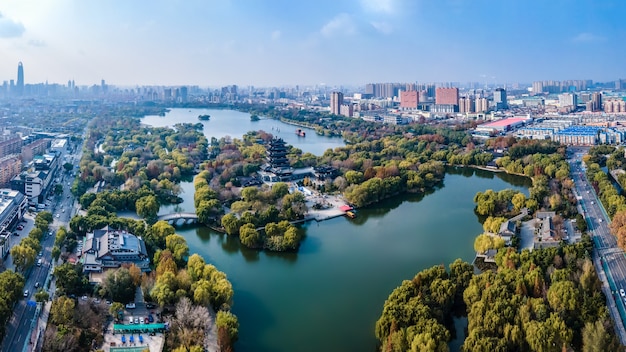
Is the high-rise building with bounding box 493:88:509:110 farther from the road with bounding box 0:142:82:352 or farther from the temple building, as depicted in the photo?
the road with bounding box 0:142:82:352

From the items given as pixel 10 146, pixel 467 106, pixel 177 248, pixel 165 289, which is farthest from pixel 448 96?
pixel 165 289

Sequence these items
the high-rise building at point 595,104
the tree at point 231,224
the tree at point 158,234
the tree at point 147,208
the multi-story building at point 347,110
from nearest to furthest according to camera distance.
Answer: the tree at point 158,234, the tree at point 231,224, the tree at point 147,208, the high-rise building at point 595,104, the multi-story building at point 347,110

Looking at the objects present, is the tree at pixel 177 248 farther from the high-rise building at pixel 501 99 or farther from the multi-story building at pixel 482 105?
the high-rise building at pixel 501 99

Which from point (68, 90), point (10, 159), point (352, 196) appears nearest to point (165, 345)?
point (352, 196)

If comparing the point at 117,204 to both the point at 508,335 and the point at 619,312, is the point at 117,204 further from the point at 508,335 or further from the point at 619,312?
the point at 619,312

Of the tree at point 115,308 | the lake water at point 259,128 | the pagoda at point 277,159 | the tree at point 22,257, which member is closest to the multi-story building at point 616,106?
the lake water at point 259,128

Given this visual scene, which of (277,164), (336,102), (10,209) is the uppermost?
(336,102)

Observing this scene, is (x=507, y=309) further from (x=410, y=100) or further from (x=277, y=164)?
(x=410, y=100)
